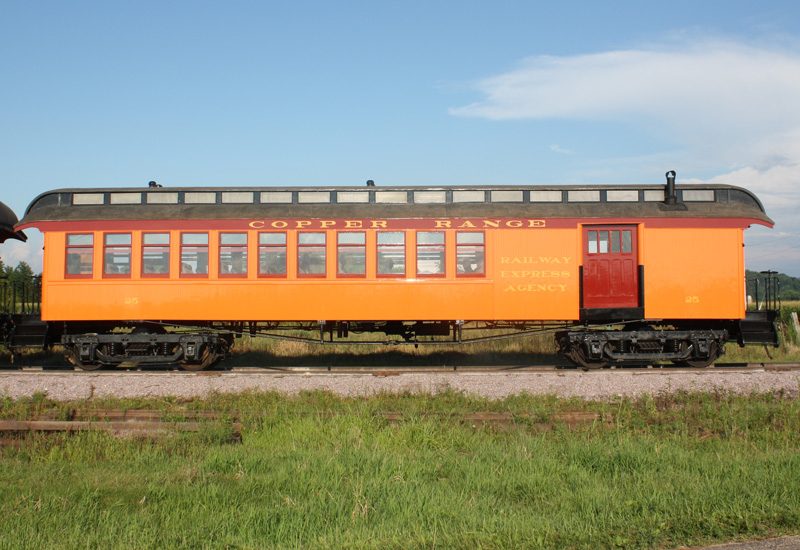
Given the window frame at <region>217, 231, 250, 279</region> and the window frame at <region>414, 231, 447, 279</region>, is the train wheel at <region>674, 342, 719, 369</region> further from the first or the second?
the window frame at <region>217, 231, 250, 279</region>

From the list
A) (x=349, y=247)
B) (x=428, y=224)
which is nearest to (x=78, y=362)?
(x=349, y=247)

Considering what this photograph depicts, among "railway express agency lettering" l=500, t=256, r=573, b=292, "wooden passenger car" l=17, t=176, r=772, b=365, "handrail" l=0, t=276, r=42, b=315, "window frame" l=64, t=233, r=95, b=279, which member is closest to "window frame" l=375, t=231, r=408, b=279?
"wooden passenger car" l=17, t=176, r=772, b=365

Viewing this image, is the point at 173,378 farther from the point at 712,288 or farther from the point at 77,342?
the point at 712,288

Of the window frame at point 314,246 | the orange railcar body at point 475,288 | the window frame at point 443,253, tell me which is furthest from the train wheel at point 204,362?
the window frame at point 443,253

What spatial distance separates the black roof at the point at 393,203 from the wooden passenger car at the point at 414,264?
0.04 m

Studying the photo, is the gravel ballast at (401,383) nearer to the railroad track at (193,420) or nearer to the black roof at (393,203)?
the railroad track at (193,420)

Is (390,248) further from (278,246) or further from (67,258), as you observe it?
(67,258)

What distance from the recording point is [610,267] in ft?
39.3

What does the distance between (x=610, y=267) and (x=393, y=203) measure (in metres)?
4.62

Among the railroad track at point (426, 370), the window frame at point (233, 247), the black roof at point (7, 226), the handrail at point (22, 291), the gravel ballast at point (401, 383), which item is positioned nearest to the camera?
the gravel ballast at point (401, 383)

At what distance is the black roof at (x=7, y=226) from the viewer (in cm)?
1338

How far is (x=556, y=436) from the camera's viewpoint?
677cm

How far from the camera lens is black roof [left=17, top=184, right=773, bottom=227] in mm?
12008

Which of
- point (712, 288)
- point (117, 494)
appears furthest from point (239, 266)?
point (712, 288)
